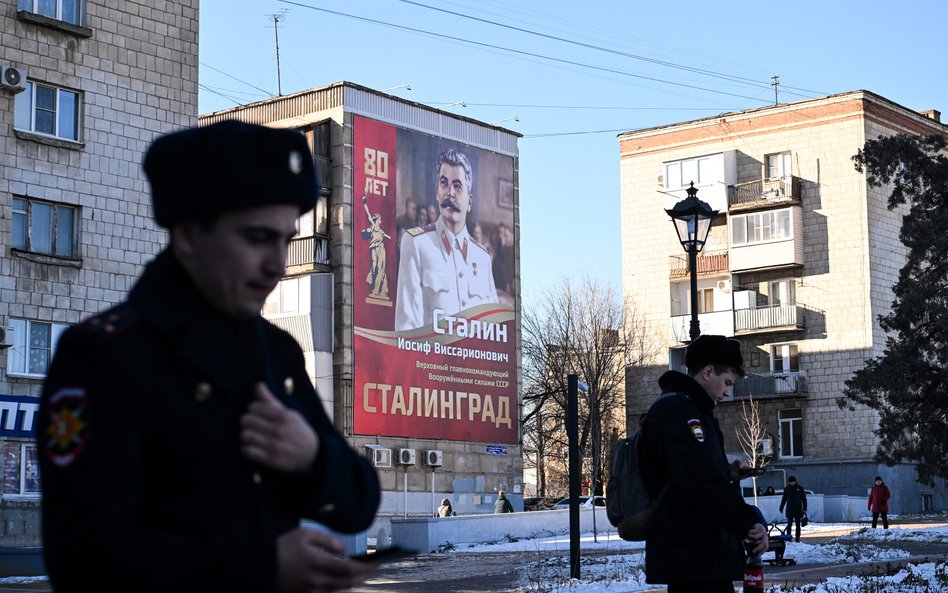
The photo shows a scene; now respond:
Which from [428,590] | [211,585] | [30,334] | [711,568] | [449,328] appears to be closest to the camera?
[211,585]

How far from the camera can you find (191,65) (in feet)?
114

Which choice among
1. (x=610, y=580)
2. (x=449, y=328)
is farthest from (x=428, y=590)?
(x=449, y=328)

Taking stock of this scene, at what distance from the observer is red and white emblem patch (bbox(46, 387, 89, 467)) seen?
2297 millimetres

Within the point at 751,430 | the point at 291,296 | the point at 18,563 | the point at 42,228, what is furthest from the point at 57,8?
the point at 751,430

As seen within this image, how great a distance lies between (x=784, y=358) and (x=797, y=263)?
3.93 meters

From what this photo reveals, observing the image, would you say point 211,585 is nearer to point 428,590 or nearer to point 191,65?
point 428,590

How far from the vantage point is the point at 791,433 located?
2269 inches

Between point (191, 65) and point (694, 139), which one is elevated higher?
point (694, 139)

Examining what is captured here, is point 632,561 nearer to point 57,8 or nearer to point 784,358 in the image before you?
point 57,8

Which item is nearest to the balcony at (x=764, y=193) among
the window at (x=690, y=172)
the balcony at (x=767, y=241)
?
the balcony at (x=767, y=241)

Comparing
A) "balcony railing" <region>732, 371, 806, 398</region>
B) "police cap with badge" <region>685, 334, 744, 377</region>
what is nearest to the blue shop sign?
"police cap with badge" <region>685, 334, 744, 377</region>

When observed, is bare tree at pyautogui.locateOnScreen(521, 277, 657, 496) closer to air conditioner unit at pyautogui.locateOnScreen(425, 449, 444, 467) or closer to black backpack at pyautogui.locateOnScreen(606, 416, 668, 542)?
air conditioner unit at pyautogui.locateOnScreen(425, 449, 444, 467)

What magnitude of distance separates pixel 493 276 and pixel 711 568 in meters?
47.2

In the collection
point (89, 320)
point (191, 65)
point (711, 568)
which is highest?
point (191, 65)
